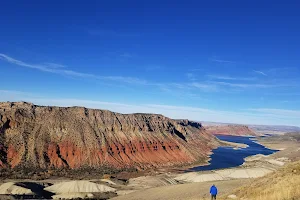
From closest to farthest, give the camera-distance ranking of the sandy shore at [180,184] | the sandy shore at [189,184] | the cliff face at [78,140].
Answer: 1. the sandy shore at [189,184]
2. the sandy shore at [180,184]
3. the cliff face at [78,140]

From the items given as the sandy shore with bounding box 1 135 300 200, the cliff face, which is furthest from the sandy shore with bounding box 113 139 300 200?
the cliff face

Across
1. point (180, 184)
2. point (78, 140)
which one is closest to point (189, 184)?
point (180, 184)

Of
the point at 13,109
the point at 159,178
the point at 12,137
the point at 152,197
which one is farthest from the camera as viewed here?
the point at 13,109

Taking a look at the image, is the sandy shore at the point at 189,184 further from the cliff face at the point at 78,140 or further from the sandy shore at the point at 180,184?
the cliff face at the point at 78,140

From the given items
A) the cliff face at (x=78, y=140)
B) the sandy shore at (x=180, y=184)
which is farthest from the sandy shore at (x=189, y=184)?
the cliff face at (x=78, y=140)

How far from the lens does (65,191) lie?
212 ft

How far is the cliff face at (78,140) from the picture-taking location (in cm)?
8978

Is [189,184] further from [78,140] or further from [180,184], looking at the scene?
[78,140]

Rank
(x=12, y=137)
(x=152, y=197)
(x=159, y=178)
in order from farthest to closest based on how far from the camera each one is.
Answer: (x=12, y=137)
(x=159, y=178)
(x=152, y=197)

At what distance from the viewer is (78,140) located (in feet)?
323

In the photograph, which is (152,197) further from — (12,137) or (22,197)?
(12,137)

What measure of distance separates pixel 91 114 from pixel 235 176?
52.6m

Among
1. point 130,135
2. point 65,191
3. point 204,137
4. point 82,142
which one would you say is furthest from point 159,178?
point 204,137

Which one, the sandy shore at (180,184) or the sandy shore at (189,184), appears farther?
the sandy shore at (180,184)
